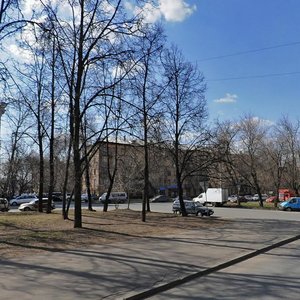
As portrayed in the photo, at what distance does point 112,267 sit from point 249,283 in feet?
10.5

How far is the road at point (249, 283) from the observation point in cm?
835

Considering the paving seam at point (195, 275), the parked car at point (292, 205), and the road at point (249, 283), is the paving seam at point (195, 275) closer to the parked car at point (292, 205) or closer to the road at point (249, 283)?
the road at point (249, 283)

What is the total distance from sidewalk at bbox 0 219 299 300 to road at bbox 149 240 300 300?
452 millimetres

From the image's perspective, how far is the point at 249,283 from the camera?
376 inches

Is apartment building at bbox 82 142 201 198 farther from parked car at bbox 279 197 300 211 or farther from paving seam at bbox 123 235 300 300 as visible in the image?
paving seam at bbox 123 235 300 300

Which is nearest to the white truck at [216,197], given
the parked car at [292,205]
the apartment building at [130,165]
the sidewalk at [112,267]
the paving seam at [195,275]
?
the apartment building at [130,165]

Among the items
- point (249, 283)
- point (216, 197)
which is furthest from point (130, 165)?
point (249, 283)

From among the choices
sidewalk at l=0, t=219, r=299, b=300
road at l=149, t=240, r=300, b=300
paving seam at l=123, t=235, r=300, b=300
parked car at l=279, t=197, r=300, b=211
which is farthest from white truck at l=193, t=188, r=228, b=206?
road at l=149, t=240, r=300, b=300

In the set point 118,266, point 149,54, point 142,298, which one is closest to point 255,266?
point 118,266

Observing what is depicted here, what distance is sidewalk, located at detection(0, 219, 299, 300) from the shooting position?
8.04m

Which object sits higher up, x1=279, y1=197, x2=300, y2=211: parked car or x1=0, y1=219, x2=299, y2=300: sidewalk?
x1=279, y1=197, x2=300, y2=211: parked car

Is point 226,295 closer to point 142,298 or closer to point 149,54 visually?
point 142,298

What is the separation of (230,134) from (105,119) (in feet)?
125

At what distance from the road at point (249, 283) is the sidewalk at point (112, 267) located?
452 mm
